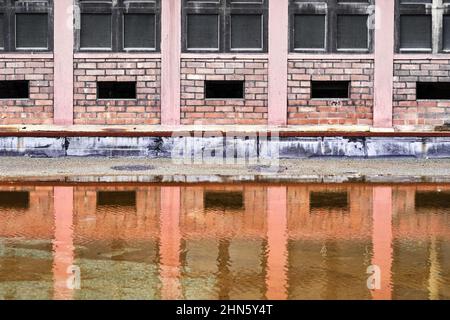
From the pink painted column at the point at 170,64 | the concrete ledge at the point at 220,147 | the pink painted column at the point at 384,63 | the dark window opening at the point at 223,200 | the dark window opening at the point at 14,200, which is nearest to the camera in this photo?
the dark window opening at the point at 14,200

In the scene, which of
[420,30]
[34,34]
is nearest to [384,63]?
[420,30]

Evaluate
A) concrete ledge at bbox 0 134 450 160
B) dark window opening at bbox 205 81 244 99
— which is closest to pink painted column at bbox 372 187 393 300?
concrete ledge at bbox 0 134 450 160

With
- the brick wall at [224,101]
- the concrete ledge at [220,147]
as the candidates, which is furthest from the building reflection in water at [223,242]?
the brick wall at [224,101]

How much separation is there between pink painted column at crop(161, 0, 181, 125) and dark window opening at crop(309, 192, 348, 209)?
6.09 m

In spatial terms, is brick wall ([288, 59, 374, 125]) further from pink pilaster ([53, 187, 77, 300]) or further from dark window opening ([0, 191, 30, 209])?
dark window opening ([0, 191, 30, 209])

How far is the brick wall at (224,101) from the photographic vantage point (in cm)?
1590

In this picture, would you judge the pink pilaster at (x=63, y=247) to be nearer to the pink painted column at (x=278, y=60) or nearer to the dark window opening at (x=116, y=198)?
the dark window opening at (x=116, y=198)

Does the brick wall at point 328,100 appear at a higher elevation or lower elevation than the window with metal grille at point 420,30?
lower

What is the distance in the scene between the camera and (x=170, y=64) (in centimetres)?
1586

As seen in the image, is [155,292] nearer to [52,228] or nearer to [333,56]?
[52,228]

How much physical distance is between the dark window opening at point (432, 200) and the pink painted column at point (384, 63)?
5.70 meters

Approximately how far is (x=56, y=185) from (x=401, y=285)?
6676 mm

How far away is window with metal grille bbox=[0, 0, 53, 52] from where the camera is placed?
15984mm

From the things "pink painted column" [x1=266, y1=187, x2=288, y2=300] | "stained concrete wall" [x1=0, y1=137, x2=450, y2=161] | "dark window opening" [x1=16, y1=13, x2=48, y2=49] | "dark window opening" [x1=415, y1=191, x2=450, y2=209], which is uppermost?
"dark window opening" [x1=16, y1=13, x2=48, y2=49]
